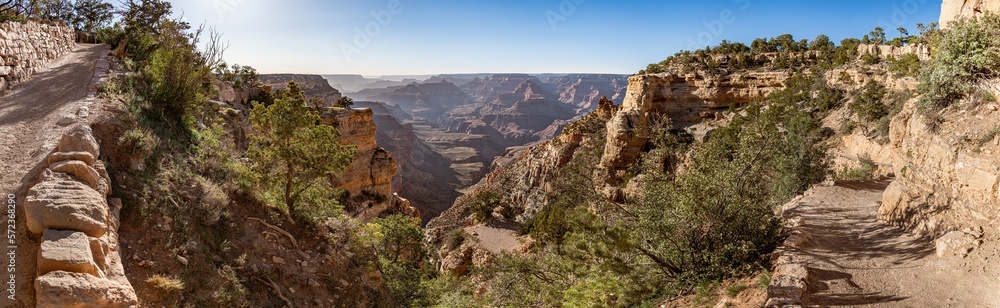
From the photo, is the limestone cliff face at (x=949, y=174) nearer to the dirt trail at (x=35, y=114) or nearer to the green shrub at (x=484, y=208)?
the dirt trail at (x=35, y=114)

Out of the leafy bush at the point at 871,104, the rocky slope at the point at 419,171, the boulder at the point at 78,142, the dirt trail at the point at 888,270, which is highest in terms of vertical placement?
the leafy bush at the point at 871,104

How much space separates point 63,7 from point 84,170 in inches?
1507

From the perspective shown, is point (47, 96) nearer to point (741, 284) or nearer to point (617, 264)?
point (617, 264)

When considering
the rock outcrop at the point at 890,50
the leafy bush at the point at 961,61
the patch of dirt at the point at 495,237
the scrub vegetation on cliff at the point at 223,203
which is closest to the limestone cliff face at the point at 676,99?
the rock outcrop at the point at 890,50

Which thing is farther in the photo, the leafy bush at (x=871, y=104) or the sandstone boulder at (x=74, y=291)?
the leafy bush at (x=871, y=104)

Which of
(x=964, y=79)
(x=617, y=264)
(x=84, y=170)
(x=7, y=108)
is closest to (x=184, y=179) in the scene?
(x=84, y=170)

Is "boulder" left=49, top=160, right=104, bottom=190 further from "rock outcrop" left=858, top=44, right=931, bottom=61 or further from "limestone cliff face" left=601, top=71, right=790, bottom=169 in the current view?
"rock outcrop" left=858, top=44, right=931, bottom=61

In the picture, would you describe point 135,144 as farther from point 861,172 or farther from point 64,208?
point 861,172

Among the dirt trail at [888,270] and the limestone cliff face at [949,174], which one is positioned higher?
the limestone cliff face at [949,174]

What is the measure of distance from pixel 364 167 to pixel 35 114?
25600 millimetres

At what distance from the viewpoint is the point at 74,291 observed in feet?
16.4

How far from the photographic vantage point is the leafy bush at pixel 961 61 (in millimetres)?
8461

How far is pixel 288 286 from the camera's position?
9273 millimetres

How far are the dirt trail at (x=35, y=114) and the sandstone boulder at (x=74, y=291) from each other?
109 inches
